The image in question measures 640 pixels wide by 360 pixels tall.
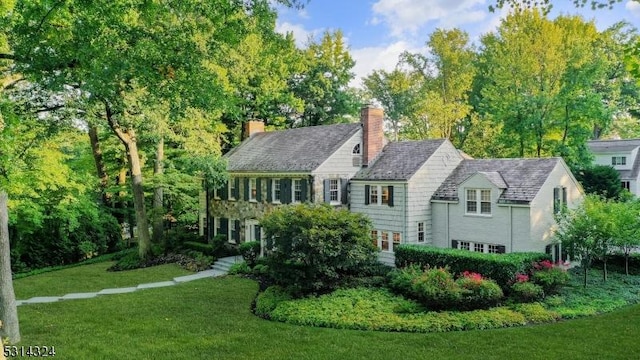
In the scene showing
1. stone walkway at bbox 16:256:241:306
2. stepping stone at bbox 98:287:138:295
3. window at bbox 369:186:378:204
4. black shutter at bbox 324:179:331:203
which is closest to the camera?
stone walkway at bbox 16:256:241:306

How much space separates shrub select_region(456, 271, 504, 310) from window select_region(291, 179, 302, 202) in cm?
1049

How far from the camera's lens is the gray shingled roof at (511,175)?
2050 centimetres

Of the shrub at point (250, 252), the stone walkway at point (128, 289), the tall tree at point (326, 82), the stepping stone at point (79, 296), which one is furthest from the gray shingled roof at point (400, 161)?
the tall tree at point (326, 82)

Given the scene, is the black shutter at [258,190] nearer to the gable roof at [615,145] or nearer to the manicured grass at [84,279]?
the manicured grass at [84,279]

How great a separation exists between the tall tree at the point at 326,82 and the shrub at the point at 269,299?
2360cm

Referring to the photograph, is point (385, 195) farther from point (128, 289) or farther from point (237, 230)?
point (128, 289)

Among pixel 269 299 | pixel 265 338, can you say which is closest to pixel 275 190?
pixel 269 299

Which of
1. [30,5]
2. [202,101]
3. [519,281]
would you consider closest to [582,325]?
[519,281]

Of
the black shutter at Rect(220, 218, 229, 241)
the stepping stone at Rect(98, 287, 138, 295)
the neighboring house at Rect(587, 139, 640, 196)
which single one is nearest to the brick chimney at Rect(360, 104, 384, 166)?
the black shutter at Rect(220, 218, 229, 241)

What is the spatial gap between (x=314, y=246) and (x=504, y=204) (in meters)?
8.93

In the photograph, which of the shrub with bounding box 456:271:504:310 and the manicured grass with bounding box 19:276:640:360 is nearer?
the manicured grass with bounding box 19:276:640:360

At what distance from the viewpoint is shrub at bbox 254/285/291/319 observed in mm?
16547

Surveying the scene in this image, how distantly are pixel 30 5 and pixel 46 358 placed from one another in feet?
28.8

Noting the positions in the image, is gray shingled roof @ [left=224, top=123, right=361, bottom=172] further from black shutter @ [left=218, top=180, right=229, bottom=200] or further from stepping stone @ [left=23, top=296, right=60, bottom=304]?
stepping stone @ [left=23, top=296, right=60, bottom=304]
